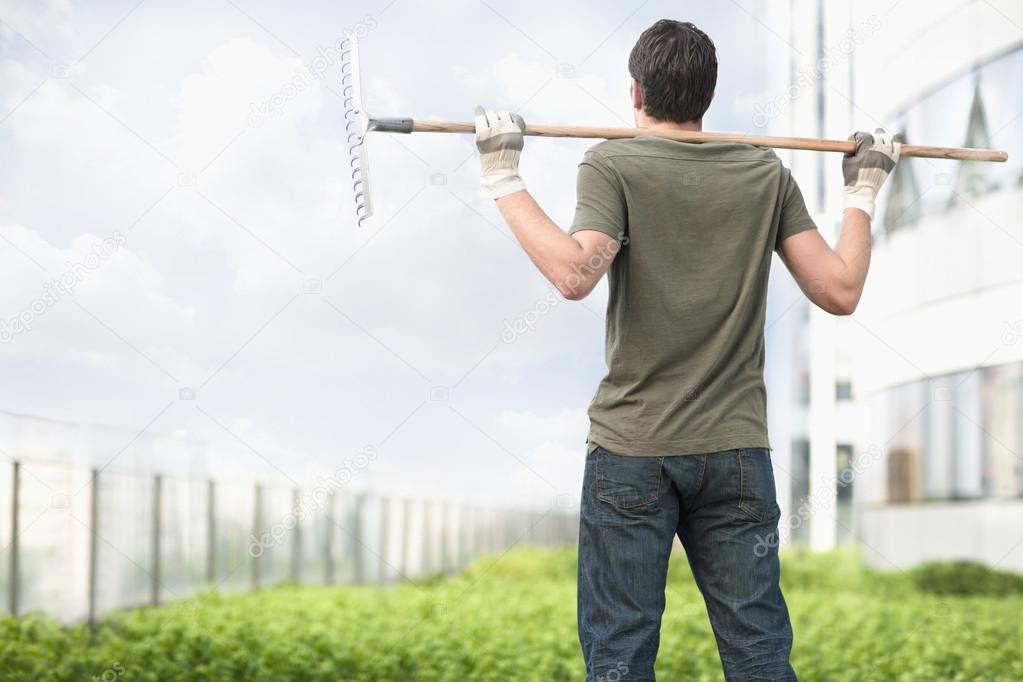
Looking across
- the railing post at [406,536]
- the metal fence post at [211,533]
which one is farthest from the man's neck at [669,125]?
the railing post at [406,536]

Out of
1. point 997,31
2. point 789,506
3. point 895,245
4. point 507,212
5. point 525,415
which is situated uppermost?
point 997,31

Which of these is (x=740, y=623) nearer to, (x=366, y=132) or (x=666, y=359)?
(x=666, y=359)

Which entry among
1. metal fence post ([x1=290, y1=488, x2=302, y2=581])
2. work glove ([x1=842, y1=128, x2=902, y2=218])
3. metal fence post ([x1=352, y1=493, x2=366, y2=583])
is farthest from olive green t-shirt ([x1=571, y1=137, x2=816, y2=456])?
metal fence post ([x1=352, y1=493, x2=366, y2=583])

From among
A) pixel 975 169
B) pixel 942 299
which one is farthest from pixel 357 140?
pixel 942 299

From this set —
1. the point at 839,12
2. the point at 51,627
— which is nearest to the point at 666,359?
the point at 51,627

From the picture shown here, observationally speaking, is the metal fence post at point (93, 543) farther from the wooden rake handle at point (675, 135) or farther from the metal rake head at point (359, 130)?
the wooden rake handle at point (675, 135)

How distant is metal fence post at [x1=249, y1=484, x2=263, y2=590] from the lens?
39.4ft

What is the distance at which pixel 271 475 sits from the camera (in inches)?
490

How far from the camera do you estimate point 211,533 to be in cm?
1087

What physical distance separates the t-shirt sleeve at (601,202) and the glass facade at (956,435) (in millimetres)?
10786

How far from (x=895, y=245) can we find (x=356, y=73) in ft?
40.8

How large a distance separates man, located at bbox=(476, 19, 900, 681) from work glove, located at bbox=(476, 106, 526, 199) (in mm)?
110

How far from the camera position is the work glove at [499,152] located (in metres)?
2.42

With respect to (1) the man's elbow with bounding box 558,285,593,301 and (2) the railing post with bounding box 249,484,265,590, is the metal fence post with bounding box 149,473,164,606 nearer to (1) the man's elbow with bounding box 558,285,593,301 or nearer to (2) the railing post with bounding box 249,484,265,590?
(2) the railing post with bounding box 249,484,265,590
